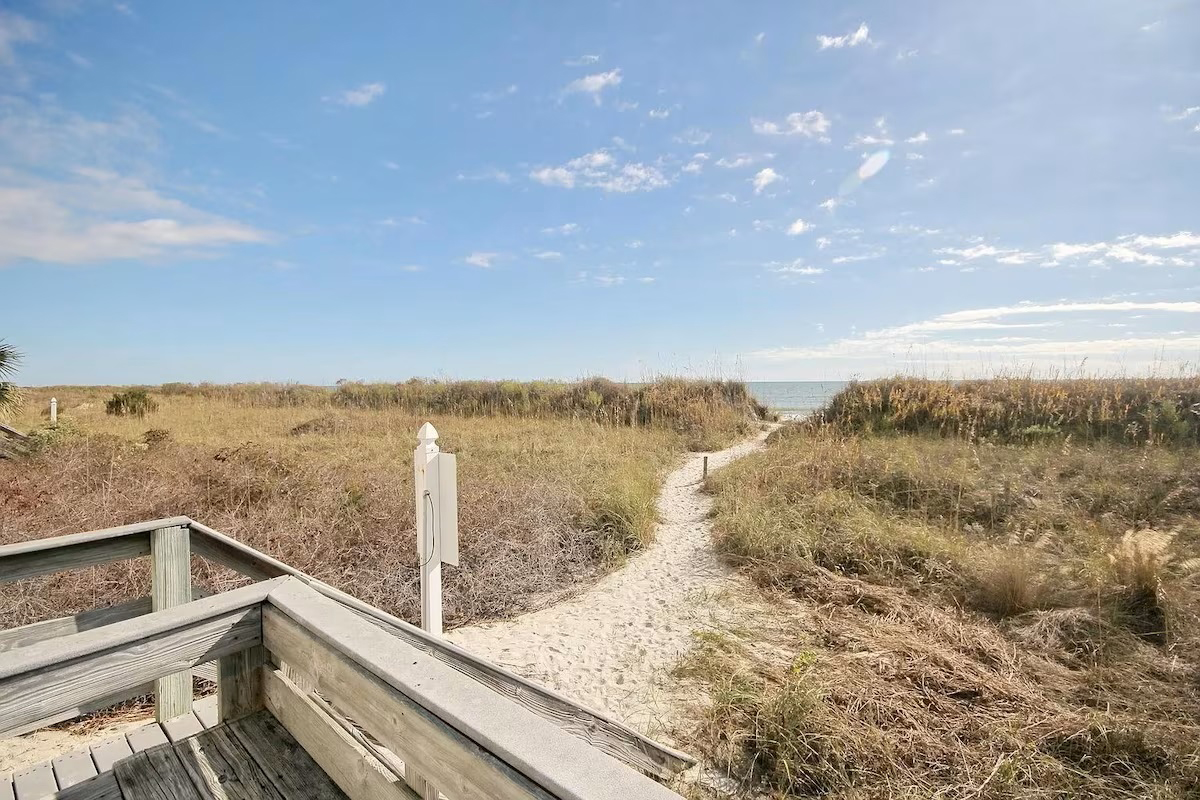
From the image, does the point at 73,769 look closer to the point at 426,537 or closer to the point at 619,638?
the point at 426,537

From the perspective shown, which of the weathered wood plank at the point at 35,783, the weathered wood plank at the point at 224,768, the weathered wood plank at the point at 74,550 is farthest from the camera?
the weathered wood plank at the point at 74,550

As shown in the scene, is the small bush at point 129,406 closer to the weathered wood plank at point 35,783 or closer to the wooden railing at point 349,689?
the weathered wood plank at point 35,783

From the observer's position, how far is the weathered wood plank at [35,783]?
1937 mm

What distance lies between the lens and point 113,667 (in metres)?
1.26

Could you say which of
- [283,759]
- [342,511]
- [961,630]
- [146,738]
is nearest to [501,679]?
[283,759]

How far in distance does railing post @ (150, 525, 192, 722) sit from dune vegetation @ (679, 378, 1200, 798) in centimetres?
249

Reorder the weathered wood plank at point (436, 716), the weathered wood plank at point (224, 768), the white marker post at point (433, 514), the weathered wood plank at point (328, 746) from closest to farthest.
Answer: the weathered wood plank at point (436, 716) → the weathered wood plank at point (328, 746) → the weathered wood plank at point (224, 768) → the white marker post at point (433, 514)

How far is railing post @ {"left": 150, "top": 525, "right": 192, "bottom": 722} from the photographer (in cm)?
239

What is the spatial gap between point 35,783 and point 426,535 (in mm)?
1703

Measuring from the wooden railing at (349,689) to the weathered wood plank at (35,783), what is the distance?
0.75 meters

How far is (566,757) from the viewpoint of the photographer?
81 cm

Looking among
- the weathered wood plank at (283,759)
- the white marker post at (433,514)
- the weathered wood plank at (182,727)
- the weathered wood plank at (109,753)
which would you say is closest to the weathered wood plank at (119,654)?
the weathered wood plank at (283,759)

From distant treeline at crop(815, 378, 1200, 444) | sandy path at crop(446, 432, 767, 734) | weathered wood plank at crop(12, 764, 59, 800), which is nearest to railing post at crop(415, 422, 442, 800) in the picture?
sandy path at crop(446, 432, 767, 734)

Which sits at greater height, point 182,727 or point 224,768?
point 224,768
